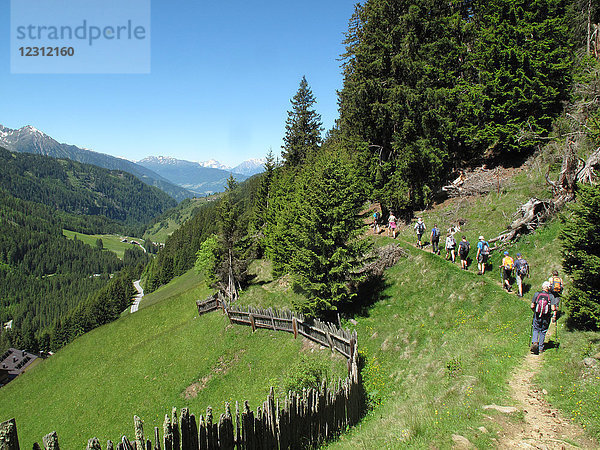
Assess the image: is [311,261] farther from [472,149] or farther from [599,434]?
[472,149]

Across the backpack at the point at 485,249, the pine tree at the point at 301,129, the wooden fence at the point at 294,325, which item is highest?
the pine tree at the point at 301,129

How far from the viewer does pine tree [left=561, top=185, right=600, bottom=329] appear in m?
9.06

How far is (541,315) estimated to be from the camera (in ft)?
30.8

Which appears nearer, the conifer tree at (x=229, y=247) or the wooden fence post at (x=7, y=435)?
the wooden fence post at (x=7, y=435)

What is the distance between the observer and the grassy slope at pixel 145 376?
18164 millimetres

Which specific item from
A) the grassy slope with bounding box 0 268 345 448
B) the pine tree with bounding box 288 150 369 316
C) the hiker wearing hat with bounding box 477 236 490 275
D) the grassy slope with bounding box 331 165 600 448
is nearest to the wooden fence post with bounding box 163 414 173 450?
the grassy slope with bounding box 331 165 600 448

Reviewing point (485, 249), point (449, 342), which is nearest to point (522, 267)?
point (485, 249)

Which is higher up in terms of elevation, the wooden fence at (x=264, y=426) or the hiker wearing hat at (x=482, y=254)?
the hiker wearing hat at (x=482, y=254)

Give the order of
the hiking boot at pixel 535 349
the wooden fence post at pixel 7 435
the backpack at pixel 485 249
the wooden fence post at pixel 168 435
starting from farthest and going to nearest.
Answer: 1. the backpack at pixel 485 249
2. the hiking boot at pixel 535 349
3. the wooden fence post at pixel 168 435
4. the wooden fence post at pixel 7 435

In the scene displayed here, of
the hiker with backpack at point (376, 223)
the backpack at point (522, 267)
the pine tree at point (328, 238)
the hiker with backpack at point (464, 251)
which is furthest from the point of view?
the hiker with backpack at point (376, 223)

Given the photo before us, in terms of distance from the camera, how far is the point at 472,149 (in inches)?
1060

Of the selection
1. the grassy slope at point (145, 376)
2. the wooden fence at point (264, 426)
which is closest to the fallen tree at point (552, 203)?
the wooden fence at point (264, 426)

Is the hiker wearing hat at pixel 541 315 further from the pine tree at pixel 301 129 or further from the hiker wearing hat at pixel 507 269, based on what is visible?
the pine tree at pixel 301 129

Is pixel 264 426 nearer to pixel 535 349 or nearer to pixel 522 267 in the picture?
pixel 535 349
